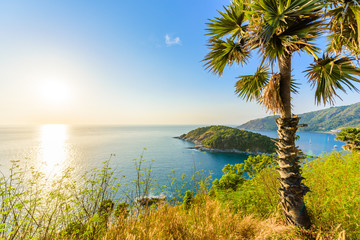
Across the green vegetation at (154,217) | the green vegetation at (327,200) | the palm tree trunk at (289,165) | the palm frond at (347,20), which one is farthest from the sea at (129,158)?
the palm frond at (347,20)

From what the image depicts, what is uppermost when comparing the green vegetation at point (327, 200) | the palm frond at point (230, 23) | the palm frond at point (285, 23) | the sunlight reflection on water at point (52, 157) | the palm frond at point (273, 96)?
the palm frond at point (230, 23)

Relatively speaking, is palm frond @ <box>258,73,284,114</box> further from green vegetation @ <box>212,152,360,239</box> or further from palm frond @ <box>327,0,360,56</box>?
green vegetation @ <box>212,152,360,239</box>

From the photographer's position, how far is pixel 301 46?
313 cm

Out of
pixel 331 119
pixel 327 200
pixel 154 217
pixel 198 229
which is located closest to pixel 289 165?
pixel 327 200

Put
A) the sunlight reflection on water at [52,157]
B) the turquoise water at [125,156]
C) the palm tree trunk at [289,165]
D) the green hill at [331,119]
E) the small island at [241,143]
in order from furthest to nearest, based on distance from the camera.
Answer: the green hill at [331,119] < the small island at [241,143] < the turquoise water at [125,156] < the sunlight reflection on water at [52,157] < the palm tree trunk at [289,165]

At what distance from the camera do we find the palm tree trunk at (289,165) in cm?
319

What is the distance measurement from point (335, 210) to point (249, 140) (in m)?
68.2

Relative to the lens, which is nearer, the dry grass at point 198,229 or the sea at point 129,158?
the dry grass at point 198,229

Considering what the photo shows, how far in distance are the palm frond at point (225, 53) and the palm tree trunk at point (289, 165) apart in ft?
3.59

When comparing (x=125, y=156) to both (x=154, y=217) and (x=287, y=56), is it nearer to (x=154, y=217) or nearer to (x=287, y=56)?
(x=154, y=217)

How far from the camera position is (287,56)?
338 centimetres

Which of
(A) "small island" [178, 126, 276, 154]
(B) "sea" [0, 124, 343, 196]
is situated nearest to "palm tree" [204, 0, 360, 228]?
(B) "sea" [0, 124, 343, 196]

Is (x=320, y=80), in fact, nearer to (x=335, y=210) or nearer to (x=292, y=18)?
(x=292, y=18)

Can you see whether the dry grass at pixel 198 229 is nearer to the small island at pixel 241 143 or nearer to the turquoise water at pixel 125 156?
the turquoise water at pixel 125 156
